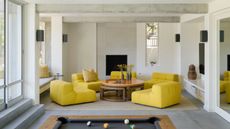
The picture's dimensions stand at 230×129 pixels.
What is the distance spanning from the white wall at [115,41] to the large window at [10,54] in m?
5.21

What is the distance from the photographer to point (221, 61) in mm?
6926

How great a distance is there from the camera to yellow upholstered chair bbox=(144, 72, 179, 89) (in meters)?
10.1

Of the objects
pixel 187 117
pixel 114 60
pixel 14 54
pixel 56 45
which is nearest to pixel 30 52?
pixel 14 54

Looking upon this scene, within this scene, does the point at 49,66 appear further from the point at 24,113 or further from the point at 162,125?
the point at 162,125

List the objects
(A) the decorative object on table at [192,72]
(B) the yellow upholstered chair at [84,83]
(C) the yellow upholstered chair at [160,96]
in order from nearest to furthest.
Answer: (C) the yellow upholstered chair at [160,96] < (B) the yellow upholstered chair at [84,83] < (A) the decorative object on table at [192,72]

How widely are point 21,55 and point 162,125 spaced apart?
4.84 meters

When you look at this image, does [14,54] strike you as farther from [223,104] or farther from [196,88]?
[196,88]

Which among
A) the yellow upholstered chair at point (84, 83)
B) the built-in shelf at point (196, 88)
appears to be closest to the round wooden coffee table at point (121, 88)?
the yellow upholstered chair at point (84, 83)

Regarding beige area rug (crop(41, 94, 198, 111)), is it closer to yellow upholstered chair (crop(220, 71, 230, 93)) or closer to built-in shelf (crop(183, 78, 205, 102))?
built-in shelf (crop(183, 78, 205, 102))

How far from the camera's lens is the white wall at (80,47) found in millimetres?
12031

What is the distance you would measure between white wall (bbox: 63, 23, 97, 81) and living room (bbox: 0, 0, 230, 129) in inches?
1.7

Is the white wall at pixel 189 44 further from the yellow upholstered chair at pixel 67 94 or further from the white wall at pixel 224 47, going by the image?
the yellow upholstered chair at pixel 67 94

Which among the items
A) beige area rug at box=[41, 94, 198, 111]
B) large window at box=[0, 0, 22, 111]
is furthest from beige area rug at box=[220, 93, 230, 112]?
large window at box=[0, 0, 22, 111]

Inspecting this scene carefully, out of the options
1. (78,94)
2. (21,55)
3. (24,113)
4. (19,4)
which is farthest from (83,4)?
(24,113)
